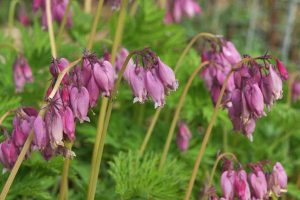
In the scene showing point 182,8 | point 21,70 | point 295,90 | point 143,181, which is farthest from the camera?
point 182,8

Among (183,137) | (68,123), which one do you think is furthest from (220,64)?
(68,123)

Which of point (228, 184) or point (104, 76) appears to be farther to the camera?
point (228, 184)

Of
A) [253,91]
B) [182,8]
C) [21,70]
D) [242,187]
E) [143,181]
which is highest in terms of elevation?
[182,8]

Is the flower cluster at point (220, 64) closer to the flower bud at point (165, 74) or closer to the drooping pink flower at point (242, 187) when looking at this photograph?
the drooping pink flower at point (242, 187)

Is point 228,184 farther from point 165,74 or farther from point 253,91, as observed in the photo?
point 165,74

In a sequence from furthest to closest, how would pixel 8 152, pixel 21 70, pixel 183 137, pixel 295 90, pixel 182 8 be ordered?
pixel 182 8 < pixel 295 90 < pixel 183 137 < pixel 21 70 < pixel 8 152

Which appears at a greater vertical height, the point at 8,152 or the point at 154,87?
the point at 154,87

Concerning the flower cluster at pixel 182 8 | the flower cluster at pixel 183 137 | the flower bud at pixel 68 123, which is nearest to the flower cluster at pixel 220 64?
the flower cluster at pixel 183 137

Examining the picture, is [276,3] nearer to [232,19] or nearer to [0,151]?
[232,19]

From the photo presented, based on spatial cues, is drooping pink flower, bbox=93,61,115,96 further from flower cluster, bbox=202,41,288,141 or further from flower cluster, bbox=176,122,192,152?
flower cluster, bbox=176,122,192,152

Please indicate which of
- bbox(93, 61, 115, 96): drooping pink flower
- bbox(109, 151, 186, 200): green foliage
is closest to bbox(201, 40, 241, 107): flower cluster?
bbox(109, 151, 186, 200): green foliage
